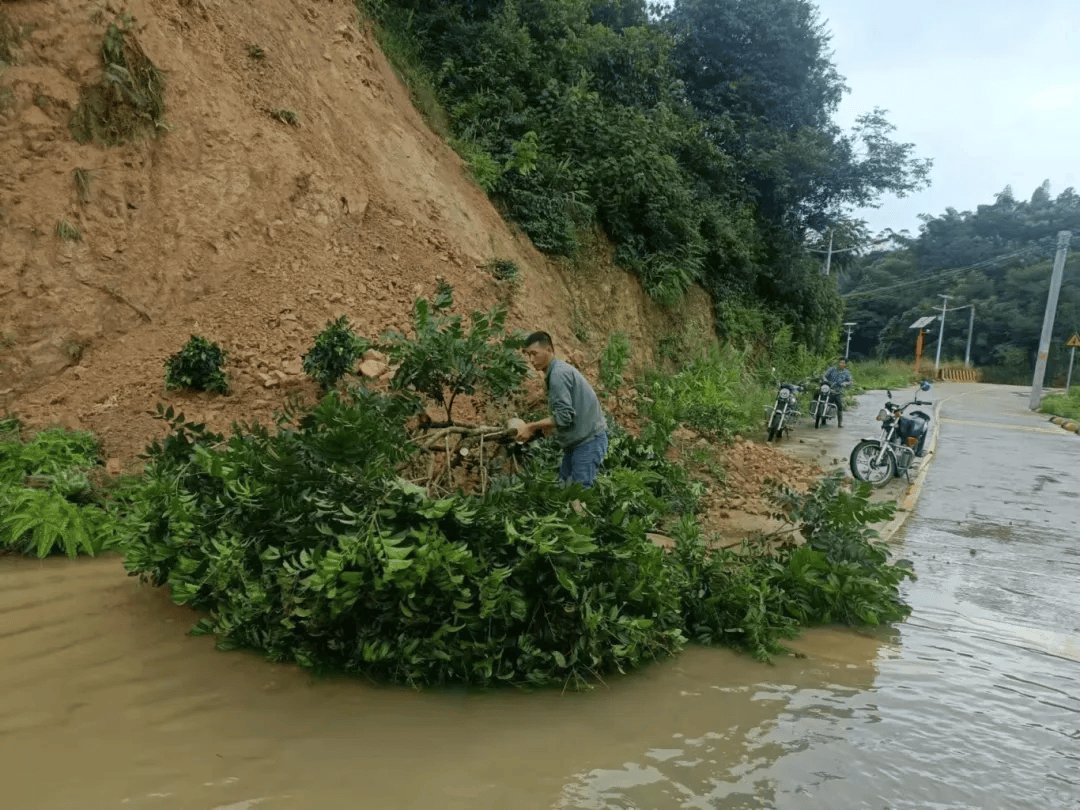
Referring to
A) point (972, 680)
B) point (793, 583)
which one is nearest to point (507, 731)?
point (793, 583)

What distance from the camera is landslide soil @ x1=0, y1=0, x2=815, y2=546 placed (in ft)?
28.2

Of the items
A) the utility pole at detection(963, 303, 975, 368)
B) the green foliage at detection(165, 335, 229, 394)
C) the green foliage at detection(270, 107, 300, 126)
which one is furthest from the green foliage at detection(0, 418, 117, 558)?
the utility pole at detection(963, 303, 975, 368)

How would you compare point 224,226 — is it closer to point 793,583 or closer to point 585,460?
point 585,460

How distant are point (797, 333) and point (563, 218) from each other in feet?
38.0

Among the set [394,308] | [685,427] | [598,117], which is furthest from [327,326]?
[598,117]

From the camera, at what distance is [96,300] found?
8.95 m

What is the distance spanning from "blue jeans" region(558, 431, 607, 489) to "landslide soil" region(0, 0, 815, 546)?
2649mm

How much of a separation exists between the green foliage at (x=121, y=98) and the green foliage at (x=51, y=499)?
3951 mm

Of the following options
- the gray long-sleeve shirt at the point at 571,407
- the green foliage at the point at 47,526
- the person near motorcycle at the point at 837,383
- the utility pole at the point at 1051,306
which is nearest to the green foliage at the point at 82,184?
the green foliage at the point at 47,526

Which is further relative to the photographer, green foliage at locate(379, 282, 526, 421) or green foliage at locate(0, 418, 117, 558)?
green foliage at locate(0, 418, 117, 558)

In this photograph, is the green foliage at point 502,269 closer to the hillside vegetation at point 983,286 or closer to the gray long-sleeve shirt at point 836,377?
the gray long-sleeve shirt at point 836,377

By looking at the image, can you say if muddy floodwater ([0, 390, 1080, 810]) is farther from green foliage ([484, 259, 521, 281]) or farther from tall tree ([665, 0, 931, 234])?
tall tree ([665, 0, 931, 234])

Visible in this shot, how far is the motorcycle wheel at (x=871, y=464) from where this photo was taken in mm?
11836

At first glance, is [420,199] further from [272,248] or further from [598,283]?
[598,283]
